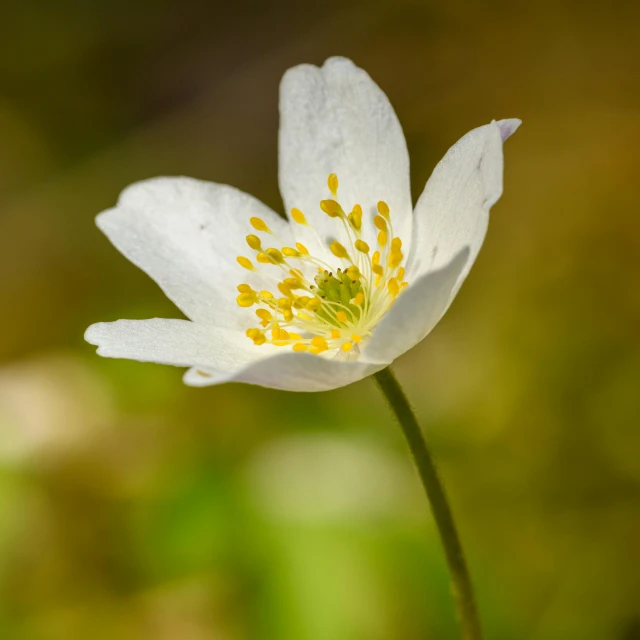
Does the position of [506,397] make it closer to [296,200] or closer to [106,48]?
[296,200]

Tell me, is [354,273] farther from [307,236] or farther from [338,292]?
[307,236]

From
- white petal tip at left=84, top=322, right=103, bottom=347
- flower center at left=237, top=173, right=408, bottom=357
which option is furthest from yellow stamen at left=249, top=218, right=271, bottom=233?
white petal tip at left=84, top=322, right=103, bottom=347

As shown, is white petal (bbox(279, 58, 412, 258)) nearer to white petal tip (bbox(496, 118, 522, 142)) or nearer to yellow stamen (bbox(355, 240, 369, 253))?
yellow stamen (bbox(355, 240, 369, 253))

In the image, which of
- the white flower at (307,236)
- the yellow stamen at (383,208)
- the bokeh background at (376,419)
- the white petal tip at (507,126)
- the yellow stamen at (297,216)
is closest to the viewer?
the white petal tip at (507,126)

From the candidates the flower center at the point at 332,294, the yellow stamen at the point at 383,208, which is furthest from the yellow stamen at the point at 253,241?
the yellow stamen at the point at 383,208

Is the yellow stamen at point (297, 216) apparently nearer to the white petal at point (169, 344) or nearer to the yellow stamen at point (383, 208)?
the yellow stamen at point (383, 208)
